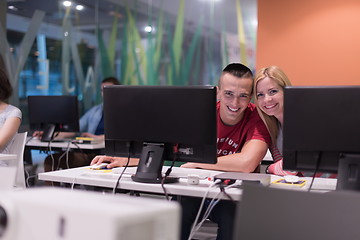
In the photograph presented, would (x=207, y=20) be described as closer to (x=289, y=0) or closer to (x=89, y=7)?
(x=289, y=0)

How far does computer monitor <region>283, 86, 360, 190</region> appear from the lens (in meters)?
1.80

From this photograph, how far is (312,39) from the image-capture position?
4355 millimetres

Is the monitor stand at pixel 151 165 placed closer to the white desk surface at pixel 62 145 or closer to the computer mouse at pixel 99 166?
the computer mouse at pixel 99 166

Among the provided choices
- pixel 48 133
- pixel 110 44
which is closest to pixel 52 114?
pixel 48 133

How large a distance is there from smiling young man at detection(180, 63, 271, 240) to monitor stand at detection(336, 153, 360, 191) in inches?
24.2

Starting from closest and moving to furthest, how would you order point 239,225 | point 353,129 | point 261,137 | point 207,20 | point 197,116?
point 239,225
point 353,129
point 197,116
point 261,137
point 207,20

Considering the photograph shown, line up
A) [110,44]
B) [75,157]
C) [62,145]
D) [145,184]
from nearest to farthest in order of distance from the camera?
1. [145,184]
2. [62,145]
3. [75,157]
4. [110,44]

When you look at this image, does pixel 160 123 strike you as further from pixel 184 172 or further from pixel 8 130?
pixel 8 130

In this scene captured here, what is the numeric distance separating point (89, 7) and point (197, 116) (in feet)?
15.5

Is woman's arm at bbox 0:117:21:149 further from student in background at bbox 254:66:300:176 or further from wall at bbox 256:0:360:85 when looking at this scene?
wall at bbox 256:0:360:85

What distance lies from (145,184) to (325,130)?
81cm

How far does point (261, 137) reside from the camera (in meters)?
2.53

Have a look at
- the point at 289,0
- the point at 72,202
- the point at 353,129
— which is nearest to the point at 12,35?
the point at 289,0

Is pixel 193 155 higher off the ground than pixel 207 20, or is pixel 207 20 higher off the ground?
pixel 207 20
